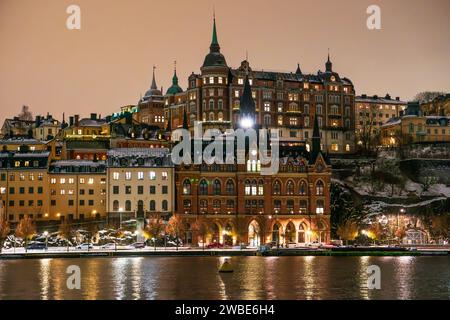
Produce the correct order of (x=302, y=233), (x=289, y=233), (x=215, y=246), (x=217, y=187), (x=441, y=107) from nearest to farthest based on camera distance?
(x=215, y=246)
(x=289, y=233)
(x=302, y=233)
(x=217, y=187)
(x=441, y=107)

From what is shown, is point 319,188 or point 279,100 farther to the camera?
point 279,100

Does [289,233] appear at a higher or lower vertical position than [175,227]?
lower

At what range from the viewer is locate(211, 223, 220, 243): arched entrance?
126 metres

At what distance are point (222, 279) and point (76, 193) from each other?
5043 centimetres

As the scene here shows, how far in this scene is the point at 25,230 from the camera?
116 metres

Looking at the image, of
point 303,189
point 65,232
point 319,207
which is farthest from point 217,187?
point 65,232

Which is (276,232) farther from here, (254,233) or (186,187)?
(186,187)

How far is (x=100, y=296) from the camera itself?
71750 millimetres

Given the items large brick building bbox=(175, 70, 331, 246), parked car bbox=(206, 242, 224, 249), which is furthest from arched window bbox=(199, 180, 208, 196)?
parked car bbox=(206, 242, 224, 249)

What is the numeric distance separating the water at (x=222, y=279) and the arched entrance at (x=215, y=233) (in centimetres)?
2025

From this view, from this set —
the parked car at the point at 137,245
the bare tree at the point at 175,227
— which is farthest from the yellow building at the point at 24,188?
the bare tree at the point at 175,227

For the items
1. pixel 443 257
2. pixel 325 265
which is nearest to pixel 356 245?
pixel 443 257

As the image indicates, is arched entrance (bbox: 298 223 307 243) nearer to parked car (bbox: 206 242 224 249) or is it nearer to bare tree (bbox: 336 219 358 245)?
bare tree (bbox: 336 219 358 245)

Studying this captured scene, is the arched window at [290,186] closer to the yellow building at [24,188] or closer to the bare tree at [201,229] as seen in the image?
the bare tree at [201,229]
